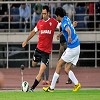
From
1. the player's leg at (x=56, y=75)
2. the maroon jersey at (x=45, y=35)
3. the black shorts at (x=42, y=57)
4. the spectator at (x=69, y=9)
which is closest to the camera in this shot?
the player's leg at (x=56, y=75)

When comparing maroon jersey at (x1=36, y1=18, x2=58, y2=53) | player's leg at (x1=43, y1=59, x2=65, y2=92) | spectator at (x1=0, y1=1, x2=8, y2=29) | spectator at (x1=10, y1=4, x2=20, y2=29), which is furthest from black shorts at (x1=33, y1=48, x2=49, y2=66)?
spectator at (x1=0, y1=1, x2=8, y2=29)

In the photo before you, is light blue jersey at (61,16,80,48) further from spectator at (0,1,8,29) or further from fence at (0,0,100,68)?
spectator at (0,1,8,29)

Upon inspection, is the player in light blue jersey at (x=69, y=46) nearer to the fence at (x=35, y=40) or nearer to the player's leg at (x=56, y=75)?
the player's leg at (x=56, y=75)

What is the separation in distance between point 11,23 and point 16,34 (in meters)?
0.67

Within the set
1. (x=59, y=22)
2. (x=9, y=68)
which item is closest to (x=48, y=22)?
(x=59, y=22)

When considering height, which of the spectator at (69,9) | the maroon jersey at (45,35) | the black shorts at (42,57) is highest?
the spectator at (69,9)

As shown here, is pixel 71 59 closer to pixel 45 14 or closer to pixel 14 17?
pixel 45 14

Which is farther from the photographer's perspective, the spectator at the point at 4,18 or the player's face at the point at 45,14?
the spectator at the point at 4,18

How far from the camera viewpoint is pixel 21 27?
99.1 ft

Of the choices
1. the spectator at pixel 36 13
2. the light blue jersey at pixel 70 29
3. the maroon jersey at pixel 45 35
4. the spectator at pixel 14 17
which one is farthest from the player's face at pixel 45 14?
the spectator at pixel 14 17

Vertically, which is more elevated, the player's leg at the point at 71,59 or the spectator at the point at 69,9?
the spectator at the point at 69,9

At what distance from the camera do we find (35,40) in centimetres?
2972

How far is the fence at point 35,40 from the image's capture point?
29.9m

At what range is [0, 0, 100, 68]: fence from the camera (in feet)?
98.1
